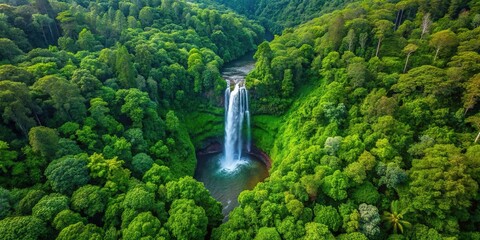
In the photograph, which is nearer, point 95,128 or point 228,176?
point 95,128

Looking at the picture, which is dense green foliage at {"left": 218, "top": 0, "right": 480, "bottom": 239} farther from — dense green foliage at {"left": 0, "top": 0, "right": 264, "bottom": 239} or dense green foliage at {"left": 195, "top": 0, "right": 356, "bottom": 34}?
dense green foliage at {"left": 195, "top": 0, "right": 356, "bottom": 34}

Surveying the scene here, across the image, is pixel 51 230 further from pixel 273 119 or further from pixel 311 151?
pixel 273 119

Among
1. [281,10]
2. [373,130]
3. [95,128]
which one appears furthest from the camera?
[281,10]

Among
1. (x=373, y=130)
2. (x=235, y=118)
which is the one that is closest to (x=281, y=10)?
(x=235, y=118)

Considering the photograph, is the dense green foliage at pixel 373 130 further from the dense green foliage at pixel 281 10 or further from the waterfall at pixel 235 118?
the dense green foliage at pixel 281 10

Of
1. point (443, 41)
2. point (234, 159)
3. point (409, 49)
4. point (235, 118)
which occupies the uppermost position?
point (443, 41)

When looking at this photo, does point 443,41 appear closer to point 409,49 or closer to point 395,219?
point 409,49

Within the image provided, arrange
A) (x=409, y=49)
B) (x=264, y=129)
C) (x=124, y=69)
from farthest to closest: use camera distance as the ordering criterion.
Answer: (x=264, y=129) → (x=124, y=69) → (x=409, y=49)

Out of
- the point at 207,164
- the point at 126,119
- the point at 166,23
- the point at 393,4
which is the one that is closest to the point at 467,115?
the point at 393,4
